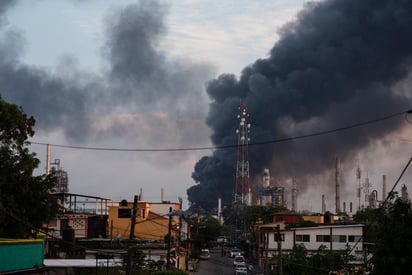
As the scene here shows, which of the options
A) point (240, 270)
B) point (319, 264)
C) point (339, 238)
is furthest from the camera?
point (339, 238)

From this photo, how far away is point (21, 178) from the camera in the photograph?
39.2 meters

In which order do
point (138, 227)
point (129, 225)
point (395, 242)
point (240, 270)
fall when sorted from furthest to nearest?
point (138, 227) < point (129, 225) < point (240, 270) < point (395, 242)

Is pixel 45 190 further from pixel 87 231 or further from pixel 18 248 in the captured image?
pixel 87 231

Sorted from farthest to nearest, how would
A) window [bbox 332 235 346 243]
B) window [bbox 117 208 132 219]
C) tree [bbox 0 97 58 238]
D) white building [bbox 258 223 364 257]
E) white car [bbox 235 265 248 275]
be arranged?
1. window [bbox 332 235 346 243]
2. window [bbox 117 208 132 219]
3. white building [bbox 258 223 364 257]
4. white car [bbox 235 265 248 275]
5. tree [bbox 0 97 58 238]

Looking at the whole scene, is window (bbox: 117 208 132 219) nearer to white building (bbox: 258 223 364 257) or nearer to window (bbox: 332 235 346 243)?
white building (bbox: 258 223 364 257)

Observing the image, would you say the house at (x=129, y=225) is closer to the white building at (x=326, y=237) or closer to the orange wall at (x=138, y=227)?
the orange wall at (x=138, y=227)

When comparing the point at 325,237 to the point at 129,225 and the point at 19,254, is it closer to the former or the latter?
the point at 129,225

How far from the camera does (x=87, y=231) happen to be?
65938 millimetres

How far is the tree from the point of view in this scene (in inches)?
1531

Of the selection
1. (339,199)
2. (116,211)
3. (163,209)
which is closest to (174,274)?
(116,211)

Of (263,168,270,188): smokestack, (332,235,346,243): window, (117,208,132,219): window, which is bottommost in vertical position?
(332,235,346,243): window

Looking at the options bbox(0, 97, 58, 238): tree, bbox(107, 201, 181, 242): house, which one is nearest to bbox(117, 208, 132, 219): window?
bbox(107, 201, 181, 242): house

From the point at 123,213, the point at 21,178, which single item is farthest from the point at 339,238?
the point at 21,178

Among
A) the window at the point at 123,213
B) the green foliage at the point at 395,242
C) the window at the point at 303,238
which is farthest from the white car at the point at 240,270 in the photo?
the green foliage at the point at 395,242
